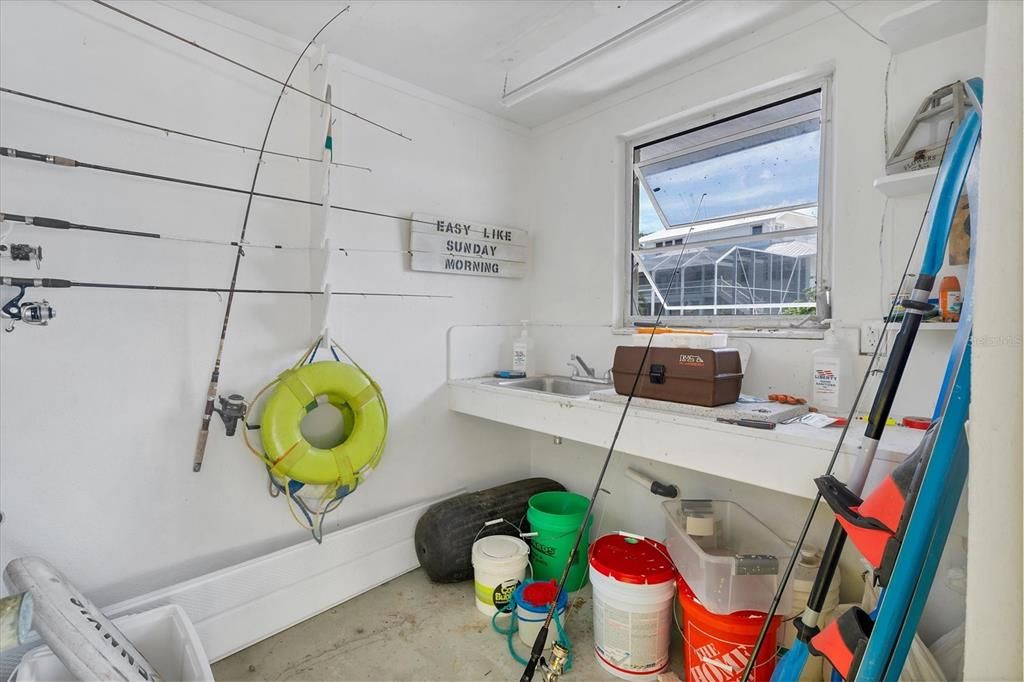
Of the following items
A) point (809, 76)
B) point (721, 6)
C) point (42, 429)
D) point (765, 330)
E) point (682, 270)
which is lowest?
point (42, 429)

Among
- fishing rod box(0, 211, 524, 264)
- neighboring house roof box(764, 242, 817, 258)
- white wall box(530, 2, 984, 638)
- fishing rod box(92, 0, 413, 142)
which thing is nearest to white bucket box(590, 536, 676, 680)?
white wall box(530, 2, 984, 638)

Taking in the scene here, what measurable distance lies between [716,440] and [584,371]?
1.10 m

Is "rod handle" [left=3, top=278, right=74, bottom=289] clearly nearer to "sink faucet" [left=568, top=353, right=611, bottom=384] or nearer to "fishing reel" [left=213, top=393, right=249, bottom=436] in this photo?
"fishing reel" [left=213, top=393, right=249, bottom=436]

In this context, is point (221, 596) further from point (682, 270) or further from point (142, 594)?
point (682, 270)

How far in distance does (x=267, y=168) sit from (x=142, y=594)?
1671mm

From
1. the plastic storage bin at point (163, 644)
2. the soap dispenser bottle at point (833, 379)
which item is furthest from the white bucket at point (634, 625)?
the plastic storage bin at point (163, 644)

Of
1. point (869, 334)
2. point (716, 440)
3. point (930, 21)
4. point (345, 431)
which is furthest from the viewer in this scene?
point (345, 431)

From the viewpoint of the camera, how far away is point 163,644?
60.4 inches

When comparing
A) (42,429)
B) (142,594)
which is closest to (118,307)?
(42,429)

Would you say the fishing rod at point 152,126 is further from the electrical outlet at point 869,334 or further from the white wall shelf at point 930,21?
the electrical outlet at point 869,334

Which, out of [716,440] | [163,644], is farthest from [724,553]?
[163,644]

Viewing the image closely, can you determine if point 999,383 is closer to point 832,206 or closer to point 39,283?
point 832,206

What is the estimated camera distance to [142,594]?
1684 mm

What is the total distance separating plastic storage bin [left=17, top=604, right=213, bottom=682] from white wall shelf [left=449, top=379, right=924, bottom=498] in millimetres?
1367
